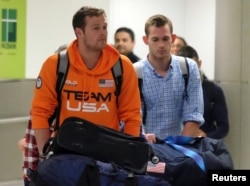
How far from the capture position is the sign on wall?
177 inches

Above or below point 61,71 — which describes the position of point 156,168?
below

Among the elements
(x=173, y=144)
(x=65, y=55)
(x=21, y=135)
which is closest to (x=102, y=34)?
(x=65, y=55)

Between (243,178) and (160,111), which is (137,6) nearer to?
(160,111)

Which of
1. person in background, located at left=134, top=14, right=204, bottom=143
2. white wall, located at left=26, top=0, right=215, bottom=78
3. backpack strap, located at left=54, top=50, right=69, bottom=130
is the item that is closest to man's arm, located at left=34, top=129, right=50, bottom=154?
backpack strap, located at left=54, top=50, right=69, bottom=130

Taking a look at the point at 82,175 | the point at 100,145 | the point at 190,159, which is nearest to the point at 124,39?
the point at 190,159

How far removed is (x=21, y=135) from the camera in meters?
4.64

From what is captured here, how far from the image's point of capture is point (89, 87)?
8.80ft

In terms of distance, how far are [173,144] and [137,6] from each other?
384 cm

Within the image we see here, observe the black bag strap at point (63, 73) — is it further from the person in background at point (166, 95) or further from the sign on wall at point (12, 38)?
the sign on wall at point (12, 38)

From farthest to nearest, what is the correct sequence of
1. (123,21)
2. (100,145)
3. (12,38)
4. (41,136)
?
(123,21)
(12,38)
(41,136)
(100,145)

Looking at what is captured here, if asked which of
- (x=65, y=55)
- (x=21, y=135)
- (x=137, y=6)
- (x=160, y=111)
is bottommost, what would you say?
(x=21, y=135)

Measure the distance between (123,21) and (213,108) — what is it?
77.3 inches

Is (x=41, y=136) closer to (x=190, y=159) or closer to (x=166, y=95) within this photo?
(x=190, y=159)

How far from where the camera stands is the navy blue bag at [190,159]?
2.40m
